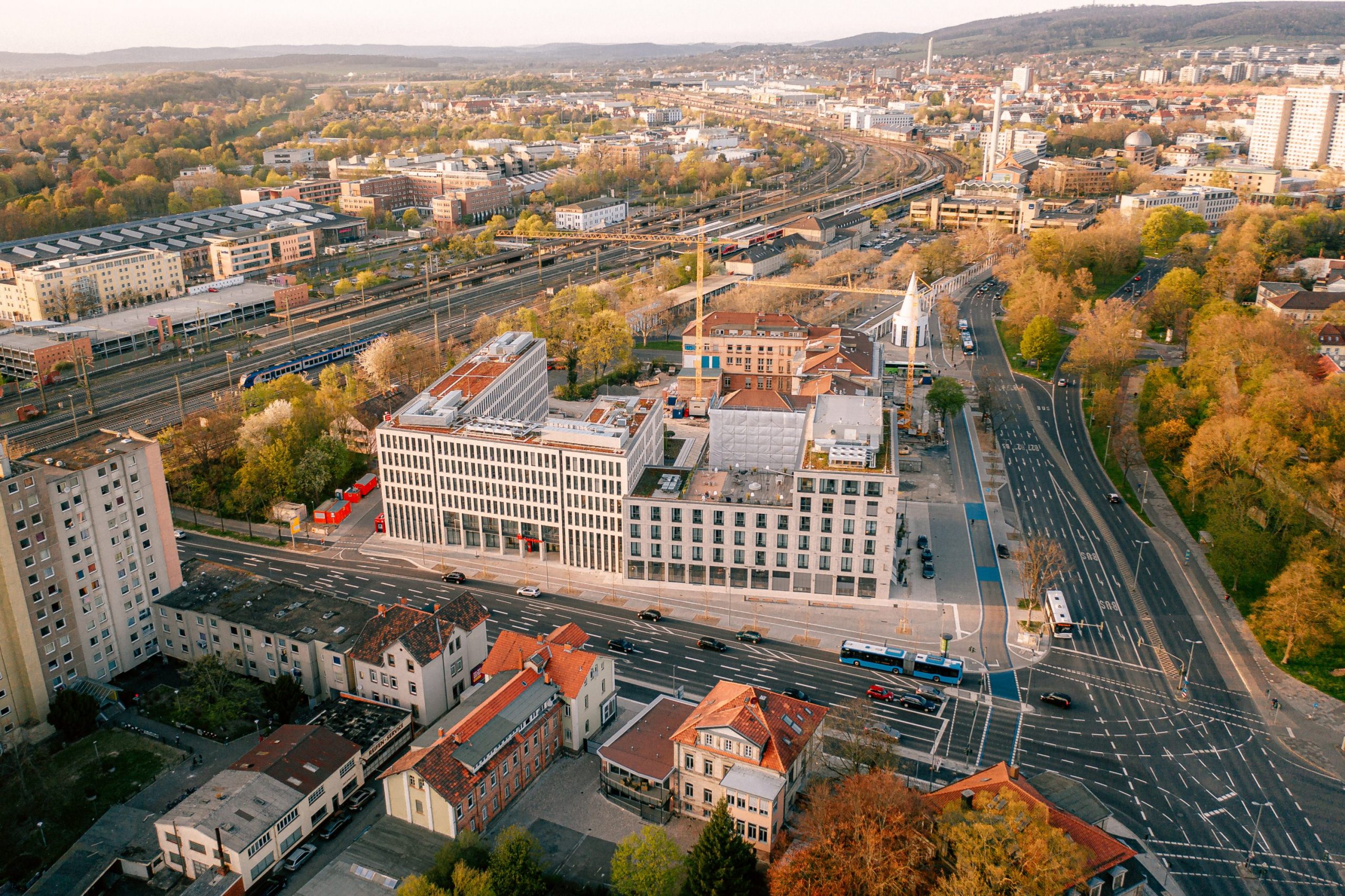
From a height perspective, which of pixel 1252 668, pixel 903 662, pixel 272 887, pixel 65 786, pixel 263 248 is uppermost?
pixel 263 248

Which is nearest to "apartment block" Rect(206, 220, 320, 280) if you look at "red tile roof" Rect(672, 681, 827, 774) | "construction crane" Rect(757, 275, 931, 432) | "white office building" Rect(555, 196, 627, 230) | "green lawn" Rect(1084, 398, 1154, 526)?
"white office building" Rect(555, 196, 627, 230)

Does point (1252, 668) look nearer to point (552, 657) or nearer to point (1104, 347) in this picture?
point (552, 657)

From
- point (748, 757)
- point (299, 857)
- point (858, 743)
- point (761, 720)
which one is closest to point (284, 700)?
point (299, 857)

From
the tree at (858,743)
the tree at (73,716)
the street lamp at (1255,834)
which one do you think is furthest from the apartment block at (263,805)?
the tree at (858,743)

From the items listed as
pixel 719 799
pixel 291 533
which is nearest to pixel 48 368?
pixel 291 533

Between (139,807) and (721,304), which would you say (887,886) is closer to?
(139,807)

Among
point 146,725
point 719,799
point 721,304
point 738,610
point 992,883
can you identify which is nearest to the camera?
point 992,883

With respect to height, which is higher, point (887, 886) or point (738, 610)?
point (887, 886)
